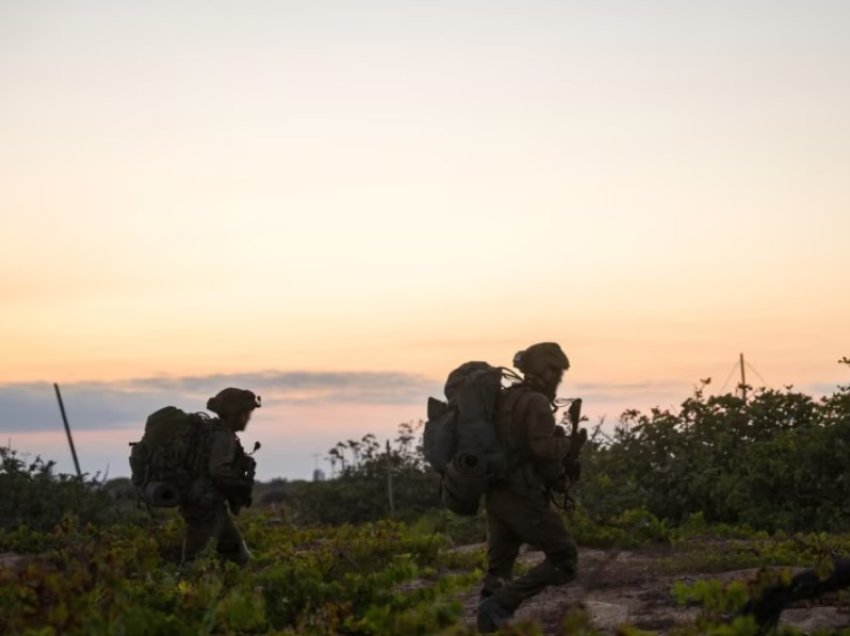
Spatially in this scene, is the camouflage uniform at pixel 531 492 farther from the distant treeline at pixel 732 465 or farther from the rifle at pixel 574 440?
the distant treeline at pixel 732 465

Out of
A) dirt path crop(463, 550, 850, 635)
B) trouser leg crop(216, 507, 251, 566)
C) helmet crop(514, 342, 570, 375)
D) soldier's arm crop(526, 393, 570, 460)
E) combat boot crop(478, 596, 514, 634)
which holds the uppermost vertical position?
helmet crop(514, 342, 570, 375)

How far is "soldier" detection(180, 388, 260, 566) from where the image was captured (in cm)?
1195

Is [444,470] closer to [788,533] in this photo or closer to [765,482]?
[788,533]

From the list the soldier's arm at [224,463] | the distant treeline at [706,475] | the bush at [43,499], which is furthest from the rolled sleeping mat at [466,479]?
the bush at [43,499]

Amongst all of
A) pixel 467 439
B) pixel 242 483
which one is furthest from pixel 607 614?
pixel 242 483

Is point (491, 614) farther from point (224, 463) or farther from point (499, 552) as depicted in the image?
point (224, 463)

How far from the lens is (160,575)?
9727mm

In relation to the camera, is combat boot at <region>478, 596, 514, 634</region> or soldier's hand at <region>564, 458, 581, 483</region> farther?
soldier's hand at <region>564, 458, 581, 483</region>

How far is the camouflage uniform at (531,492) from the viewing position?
31.6 feet

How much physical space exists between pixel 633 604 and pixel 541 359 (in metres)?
2.52

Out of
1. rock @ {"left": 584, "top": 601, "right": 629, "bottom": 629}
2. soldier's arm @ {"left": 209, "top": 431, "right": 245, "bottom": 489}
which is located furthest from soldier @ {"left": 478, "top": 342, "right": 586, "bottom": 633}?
→ soldier's arm @ {"left": 209, "top": 431, "right": 245, "bottom": 489}

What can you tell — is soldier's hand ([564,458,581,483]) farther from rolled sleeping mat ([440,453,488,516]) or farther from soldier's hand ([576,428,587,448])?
rolled sleeping mat ([440,453,488,516])

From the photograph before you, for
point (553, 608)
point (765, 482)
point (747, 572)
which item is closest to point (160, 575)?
point (553, 608)

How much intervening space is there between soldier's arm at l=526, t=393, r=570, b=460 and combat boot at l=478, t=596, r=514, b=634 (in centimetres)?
106
